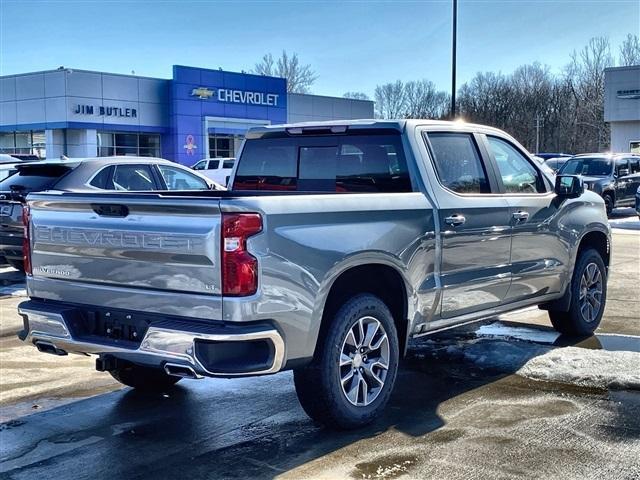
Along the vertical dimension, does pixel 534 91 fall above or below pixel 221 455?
above

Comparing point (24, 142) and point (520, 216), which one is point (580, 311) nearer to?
point (520, 216)

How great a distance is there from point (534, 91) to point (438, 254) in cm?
8581

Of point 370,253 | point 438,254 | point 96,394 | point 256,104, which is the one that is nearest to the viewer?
point 370,253

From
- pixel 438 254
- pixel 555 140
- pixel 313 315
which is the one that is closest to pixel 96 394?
pixel 313 315

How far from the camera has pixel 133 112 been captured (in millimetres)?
36531

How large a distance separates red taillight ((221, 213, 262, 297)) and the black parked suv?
65.6 ft

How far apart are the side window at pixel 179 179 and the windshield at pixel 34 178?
1.42 meters

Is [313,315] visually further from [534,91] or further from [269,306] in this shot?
[534,91]

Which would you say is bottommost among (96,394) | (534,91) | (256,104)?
(96,394)

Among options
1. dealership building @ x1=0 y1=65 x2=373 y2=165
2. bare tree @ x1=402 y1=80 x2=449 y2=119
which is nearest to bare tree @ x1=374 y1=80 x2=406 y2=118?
bare tree @ x1=402 y1=80 x2=449 y2=119

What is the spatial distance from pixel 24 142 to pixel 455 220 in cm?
3611

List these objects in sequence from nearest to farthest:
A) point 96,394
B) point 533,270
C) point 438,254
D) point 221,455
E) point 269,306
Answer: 1. point 269,306
2. point 221,455
3. point 438,254
4. point 96,394
5. point 533,270

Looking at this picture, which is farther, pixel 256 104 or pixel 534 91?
pixel 534 91

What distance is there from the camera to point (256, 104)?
140ft
